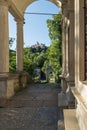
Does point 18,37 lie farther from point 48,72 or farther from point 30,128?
point 48,72

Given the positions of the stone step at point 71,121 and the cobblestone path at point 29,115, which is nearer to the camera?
the stone step at point 71,121

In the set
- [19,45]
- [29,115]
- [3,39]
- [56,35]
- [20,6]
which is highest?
[20,6]

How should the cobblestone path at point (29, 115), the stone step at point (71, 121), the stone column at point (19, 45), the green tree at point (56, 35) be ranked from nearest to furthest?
the stone step at point (71, 121) < the cobblestone path at point (29, 115) < the stone column at point (19, 45) < the green tree at point (56, 35)

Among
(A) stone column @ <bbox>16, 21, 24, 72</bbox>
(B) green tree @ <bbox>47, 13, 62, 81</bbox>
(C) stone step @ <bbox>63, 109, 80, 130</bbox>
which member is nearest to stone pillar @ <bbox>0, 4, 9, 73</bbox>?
(A) stone column @ <bbox>16, 21, 24, 72</bbox>

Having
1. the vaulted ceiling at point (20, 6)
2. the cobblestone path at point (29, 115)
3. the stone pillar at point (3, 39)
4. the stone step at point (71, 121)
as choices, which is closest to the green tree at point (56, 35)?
the vaulted ceiling at point (20, 6)

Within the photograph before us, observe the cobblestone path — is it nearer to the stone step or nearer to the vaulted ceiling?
the stone step

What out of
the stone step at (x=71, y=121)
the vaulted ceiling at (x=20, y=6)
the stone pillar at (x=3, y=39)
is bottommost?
the stone step at (x=71, y=121)

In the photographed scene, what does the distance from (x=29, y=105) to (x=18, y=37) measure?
8610 millimetres

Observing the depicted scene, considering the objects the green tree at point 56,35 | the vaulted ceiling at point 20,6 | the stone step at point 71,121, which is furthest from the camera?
the green tree at point 56,35

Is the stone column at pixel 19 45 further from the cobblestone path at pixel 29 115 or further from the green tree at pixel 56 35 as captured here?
the cobblestone path at pixel 29 115

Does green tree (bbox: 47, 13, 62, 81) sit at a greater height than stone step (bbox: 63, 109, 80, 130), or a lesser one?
greater

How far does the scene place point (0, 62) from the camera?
44.9 ft

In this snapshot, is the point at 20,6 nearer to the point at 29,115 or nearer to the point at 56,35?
the point at 56,35

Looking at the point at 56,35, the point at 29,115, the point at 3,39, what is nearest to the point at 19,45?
the point at 3,39
